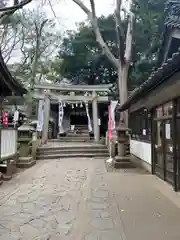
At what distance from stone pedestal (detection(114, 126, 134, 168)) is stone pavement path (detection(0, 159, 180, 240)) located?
262 centimetres

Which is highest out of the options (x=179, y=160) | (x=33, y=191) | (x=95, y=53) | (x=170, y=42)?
(x=95, y=53)

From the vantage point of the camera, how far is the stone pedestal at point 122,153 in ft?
39.6

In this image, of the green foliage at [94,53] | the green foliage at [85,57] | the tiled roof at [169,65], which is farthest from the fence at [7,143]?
the green foliage at [85,57]

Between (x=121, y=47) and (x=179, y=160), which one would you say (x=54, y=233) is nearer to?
(x=179, y=160)

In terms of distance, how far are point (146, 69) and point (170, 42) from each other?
38.6 ft

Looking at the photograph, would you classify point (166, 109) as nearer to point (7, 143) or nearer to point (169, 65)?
point (169, 65)

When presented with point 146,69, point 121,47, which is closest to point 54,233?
point 121,47

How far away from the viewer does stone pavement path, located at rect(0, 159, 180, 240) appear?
175 inches

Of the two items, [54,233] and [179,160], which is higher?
[179,160]

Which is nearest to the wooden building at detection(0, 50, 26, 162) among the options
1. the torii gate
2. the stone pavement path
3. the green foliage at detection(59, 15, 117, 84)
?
the stone pavement path

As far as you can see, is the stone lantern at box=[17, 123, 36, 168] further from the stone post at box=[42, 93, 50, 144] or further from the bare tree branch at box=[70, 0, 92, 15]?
the bare tree branch at box=[70, 0, 92, 15]

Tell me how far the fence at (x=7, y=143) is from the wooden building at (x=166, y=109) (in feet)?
15.0

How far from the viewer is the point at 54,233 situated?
4.54m

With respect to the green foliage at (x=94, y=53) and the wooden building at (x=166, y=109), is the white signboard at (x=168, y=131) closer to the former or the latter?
the wooden building at (x=166, y=109)
